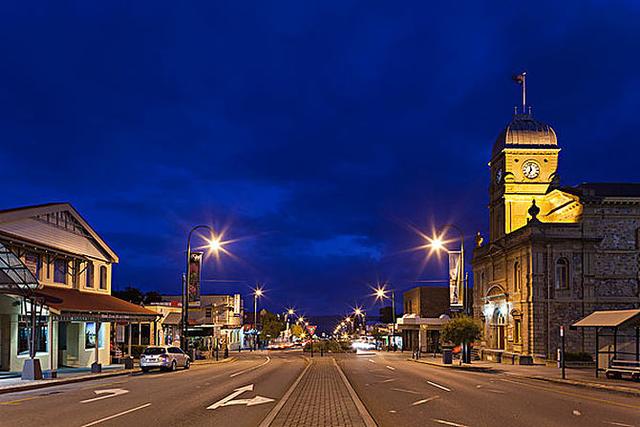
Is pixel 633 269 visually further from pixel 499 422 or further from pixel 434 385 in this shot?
pixel 499 422

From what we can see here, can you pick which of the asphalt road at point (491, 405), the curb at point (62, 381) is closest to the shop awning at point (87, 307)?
the curb at point (62, 381)

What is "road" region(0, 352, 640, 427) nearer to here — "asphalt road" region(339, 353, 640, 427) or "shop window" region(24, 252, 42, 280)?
"asphalt road" region(339, 353, 640, 427)

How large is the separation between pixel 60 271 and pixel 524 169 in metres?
41.2

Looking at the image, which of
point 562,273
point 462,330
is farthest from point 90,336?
point 562,273

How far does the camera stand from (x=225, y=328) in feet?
317

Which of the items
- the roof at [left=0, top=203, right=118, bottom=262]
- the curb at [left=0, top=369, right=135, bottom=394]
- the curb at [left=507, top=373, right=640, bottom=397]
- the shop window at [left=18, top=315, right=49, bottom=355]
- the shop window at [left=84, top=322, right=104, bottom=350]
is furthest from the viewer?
the shop window at [left=84, top=322, right=104, bottom=350]

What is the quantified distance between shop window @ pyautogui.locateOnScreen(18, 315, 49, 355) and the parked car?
5.23 meters

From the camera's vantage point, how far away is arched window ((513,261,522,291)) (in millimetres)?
55206

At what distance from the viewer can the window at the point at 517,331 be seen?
2141 inches

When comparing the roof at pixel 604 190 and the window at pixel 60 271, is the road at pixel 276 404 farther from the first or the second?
the roof at pixel 604 190

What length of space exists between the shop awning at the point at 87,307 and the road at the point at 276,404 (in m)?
6.73

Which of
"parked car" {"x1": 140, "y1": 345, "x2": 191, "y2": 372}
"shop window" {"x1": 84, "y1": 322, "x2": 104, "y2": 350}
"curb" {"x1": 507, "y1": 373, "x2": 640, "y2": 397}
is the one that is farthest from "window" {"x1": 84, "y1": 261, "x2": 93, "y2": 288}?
"curb" {"x1": 507, "y1": 373, "x2": 640, "y2": 397}

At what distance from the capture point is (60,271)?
4181 cm

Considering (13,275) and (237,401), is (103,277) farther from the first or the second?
(237,401)
